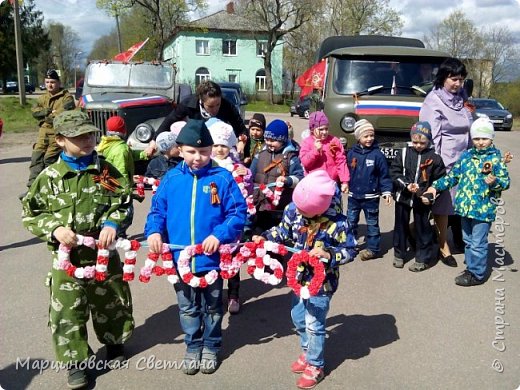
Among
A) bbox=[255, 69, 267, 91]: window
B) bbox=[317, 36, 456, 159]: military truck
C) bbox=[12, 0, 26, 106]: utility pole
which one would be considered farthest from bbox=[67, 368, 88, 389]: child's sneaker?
bbox=[255, 69, 267, 91]: window

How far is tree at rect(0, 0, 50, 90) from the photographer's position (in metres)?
47.1

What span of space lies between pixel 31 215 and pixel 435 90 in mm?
4539

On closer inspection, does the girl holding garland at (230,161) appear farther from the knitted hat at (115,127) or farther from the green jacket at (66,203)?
the knitted hat at (115,127)

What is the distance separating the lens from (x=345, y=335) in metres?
4.05

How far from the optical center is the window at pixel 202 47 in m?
58.8

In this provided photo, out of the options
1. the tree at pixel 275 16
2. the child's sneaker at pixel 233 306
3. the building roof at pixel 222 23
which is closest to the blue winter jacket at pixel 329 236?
the child's sneaker at pixel 233 306

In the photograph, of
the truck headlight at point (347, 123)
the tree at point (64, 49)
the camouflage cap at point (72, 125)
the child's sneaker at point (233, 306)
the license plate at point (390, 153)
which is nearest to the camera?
the camouflage cap at point (72, 125)

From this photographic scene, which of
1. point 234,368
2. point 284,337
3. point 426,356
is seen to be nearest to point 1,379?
point 234,368

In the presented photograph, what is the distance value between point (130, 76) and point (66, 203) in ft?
30.6

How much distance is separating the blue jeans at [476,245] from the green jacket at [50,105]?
6149 mm

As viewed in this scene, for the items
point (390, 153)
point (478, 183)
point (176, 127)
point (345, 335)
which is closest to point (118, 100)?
point (390, 153)

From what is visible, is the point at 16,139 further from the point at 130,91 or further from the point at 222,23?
the point at 222,23

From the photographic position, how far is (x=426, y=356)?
12.2 feet

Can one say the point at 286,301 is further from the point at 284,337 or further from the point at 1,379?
the point at 1,379
